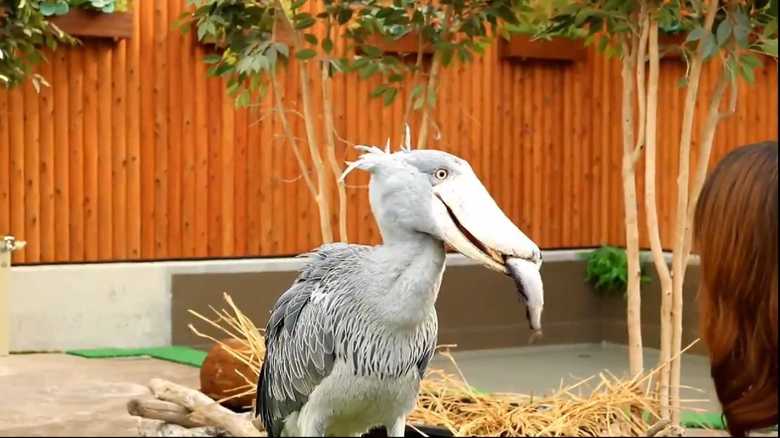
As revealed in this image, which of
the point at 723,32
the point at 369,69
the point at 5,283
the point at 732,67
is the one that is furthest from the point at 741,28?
the point at 5,283

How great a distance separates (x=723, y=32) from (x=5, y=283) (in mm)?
4080

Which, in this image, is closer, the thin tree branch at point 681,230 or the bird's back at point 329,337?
the bird's back at point 329,337

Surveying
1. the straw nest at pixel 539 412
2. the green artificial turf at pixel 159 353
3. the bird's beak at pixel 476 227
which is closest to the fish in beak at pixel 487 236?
the bird's beak at pixel 476 227

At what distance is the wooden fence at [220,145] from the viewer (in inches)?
293

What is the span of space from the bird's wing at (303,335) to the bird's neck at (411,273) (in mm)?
222

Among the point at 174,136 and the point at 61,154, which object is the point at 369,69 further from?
the point at 61,154

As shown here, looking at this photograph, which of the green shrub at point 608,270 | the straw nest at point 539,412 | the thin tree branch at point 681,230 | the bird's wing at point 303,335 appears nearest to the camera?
the bird's wing at point 303,335

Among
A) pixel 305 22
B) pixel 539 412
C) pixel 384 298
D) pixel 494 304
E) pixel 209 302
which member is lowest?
pixel 494 304

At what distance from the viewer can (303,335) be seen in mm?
2936

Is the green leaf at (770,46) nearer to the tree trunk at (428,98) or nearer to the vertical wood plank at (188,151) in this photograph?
the tree trunk at (428,98)

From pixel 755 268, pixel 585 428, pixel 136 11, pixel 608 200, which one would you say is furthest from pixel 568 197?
pixel 755 268

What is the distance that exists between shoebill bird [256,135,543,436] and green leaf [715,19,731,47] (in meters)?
1.94

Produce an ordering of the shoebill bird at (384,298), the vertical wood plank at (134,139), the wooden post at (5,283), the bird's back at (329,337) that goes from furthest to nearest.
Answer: the vertical wood plank at (134,139) < the wooden post at (5,283) < the bird's back at (329,337) < the shoebill bird at (384,298)

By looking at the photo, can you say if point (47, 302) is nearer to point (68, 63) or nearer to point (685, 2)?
point (68, 63)
